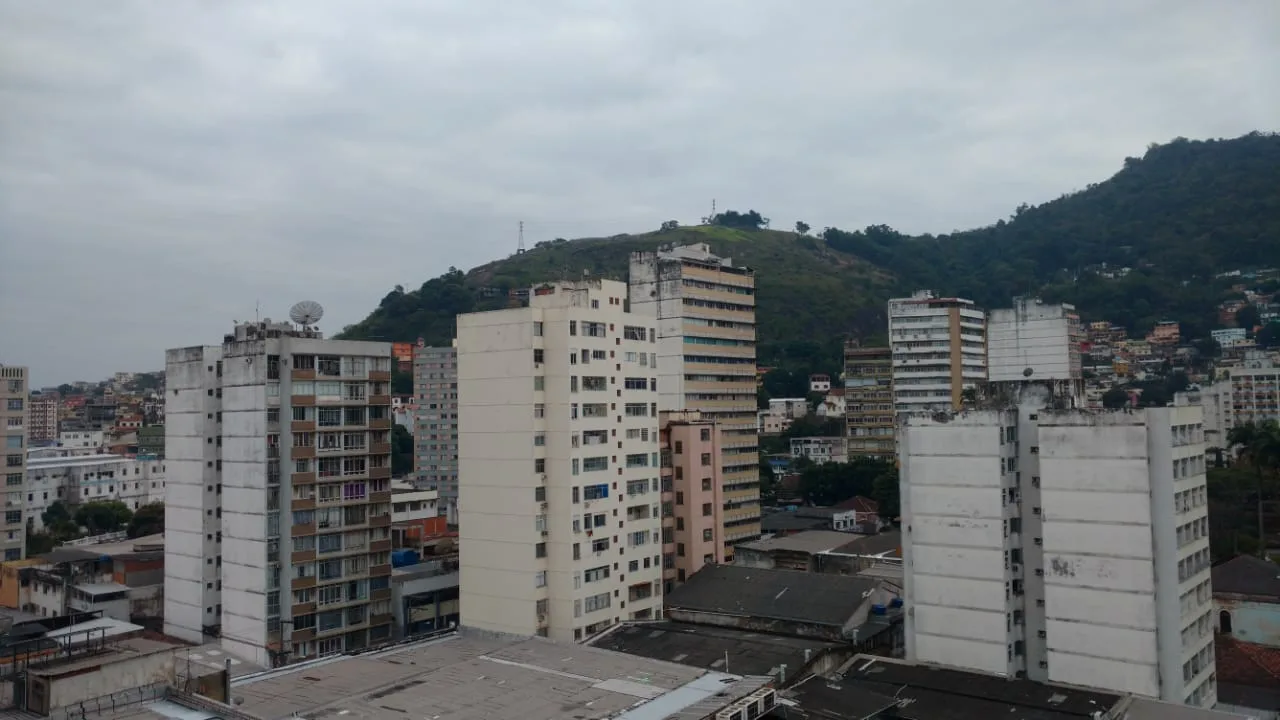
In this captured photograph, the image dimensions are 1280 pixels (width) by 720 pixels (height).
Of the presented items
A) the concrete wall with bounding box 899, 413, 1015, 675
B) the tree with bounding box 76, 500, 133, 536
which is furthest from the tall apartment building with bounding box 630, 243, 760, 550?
the tree with bounding box 76, 500, 133, 536

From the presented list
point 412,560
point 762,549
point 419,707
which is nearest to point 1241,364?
point 762,549

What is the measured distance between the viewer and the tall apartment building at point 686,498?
53625 mm

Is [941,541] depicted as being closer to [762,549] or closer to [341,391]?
[762,549]

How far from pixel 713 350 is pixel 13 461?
169ft

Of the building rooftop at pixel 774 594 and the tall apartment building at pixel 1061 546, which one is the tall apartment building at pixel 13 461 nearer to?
the building rooftop at pixel 774 594

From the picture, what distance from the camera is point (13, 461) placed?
208ft

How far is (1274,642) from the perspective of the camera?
48.2 m

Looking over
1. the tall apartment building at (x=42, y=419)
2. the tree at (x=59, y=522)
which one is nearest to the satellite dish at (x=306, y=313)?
the tree at (x=59, y=522)

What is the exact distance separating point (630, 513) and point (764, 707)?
53.1 feet

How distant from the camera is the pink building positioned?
53.6 m

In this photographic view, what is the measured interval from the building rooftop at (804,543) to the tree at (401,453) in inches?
2813

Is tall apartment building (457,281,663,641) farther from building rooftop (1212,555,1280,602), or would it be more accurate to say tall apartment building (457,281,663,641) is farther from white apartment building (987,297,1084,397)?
white apartment building (987,297,1084,397)

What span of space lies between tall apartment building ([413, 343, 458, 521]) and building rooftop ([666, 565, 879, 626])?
225ft

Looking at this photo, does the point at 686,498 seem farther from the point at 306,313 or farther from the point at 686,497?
the point at 306,313
